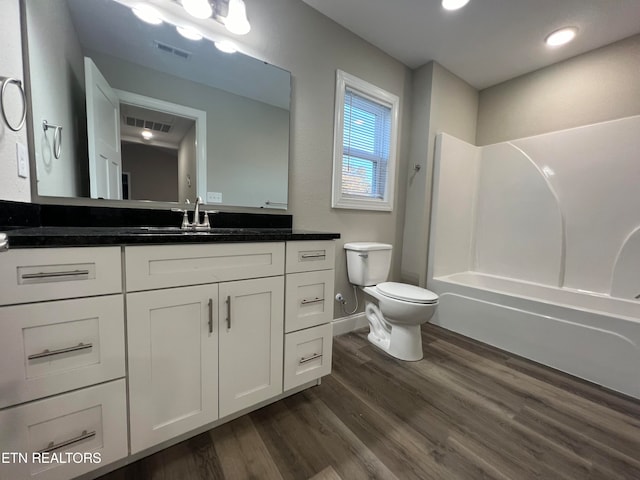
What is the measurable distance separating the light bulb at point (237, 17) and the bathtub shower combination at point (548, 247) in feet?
5.99

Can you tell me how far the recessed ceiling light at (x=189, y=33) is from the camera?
1332mm

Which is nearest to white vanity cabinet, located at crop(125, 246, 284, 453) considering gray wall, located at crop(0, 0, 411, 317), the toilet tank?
gray wall, located at crop(0, 0, 411, 317)

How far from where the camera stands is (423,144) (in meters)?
2.30

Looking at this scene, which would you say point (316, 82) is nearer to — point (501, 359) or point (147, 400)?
point (147, 400)

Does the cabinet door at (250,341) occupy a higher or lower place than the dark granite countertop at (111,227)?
lower

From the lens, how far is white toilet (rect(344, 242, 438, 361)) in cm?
165

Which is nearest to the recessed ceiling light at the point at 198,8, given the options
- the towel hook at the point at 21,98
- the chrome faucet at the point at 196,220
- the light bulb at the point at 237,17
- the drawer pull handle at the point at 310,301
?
the light bulb at the point at 237,17

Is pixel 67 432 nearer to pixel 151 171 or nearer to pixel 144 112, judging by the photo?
pixel 151 171

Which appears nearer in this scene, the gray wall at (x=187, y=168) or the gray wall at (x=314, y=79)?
the gray wall at (x=187, y=168)

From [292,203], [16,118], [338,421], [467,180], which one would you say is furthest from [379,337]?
[16,118]

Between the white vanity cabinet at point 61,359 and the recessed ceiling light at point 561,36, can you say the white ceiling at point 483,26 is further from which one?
the white vanity cabinet at point 61,359

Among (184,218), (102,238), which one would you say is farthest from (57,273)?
(184,218)

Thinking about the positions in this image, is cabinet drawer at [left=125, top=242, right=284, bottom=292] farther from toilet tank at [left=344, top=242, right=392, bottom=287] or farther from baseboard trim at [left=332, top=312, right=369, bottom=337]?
baseboard trim at [left=332, top=312, right=369, bottom=337]

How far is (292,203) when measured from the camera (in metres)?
1.77
